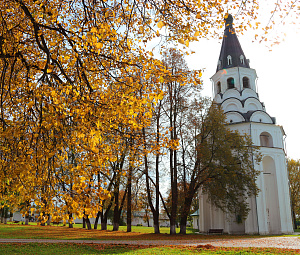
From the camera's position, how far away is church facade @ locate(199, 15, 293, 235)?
2700cm

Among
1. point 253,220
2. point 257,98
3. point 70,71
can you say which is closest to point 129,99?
point 70,71

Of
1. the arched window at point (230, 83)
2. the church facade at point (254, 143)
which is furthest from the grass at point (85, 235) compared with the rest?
the arched window at point (230, 83)

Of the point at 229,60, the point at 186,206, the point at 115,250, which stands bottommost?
the point at 115,250

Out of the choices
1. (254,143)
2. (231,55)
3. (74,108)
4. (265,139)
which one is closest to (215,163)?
(254,143)

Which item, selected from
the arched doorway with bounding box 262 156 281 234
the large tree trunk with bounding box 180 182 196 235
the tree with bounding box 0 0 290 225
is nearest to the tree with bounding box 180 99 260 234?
the large tree trunk with bounding box 180 182 196 235

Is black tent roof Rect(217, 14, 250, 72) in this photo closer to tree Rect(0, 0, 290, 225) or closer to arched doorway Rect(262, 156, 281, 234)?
arched doorway Rect(262, 156, 281, 234)

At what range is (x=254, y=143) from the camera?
29.0 meters

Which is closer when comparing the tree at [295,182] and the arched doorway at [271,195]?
the arched doorway at [271,195]

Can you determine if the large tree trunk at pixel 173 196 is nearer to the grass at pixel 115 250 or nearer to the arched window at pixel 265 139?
the grass at pixel 115 250

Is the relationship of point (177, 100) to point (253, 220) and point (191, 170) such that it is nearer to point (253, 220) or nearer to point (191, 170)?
point (191, 170)

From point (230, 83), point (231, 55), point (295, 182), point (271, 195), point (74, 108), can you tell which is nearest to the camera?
point (74, 108)

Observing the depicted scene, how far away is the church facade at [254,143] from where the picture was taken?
1063 inches

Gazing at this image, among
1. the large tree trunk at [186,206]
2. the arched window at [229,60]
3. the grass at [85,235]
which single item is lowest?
Result: the grass at [85,235]

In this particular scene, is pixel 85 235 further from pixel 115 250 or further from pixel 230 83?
pixel 230 83
